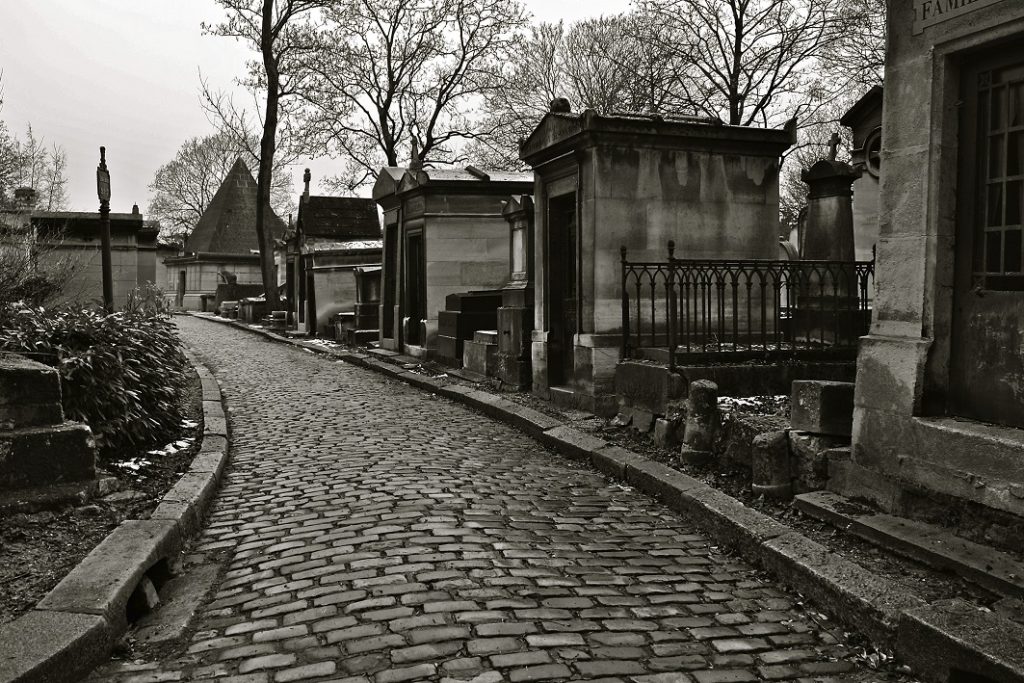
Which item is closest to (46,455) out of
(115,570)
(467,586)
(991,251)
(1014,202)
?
(115,570)

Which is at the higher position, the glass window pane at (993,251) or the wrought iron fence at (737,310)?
the glass window pane at (993,251)

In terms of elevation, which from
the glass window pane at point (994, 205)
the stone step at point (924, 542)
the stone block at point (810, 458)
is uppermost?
the glass window pane at point (994, 205)

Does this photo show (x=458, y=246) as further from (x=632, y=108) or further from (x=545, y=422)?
(x=632, y=108)

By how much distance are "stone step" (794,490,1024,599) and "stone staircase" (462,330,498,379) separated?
716cm

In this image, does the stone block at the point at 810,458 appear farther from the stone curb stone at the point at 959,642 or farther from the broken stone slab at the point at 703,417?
the stone curb stone at the point at 959,642

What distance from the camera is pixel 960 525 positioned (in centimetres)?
426

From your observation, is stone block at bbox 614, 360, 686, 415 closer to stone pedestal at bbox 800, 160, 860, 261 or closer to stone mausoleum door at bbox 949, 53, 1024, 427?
stone mausoleum door at bbox 949, 53, 1024, 427

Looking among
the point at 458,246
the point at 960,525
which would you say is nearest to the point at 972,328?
the point at 960,525

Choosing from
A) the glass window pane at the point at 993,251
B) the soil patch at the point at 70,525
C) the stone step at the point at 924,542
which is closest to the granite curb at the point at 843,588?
the stone step at the point at 924,542

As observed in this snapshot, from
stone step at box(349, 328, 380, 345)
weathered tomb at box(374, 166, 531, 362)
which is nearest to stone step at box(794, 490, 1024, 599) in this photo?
weathered tomb at box(374, 166, 531, 362)

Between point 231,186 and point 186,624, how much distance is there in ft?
162

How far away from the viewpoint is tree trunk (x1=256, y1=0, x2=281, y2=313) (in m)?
27.0

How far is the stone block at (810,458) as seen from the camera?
211 inches

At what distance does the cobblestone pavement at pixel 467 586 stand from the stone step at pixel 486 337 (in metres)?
4.77
